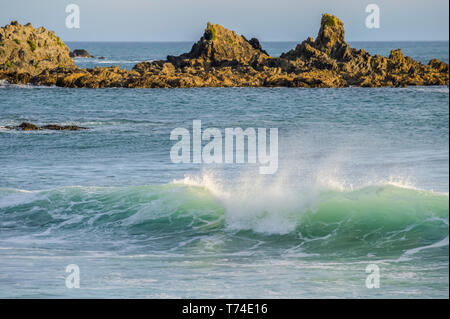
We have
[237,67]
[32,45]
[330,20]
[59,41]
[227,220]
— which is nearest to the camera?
[227,220]

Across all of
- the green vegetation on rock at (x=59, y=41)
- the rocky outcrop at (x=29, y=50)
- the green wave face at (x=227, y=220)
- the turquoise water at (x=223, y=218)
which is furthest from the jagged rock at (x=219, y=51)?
the green wave face at (x=227, y=220)

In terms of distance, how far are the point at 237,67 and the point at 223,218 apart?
53098 millimetres

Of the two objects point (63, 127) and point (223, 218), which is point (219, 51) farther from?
point (223, 218)

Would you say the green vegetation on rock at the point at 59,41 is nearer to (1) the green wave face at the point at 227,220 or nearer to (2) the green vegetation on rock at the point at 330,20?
(2) the green vegetation on rock at the point at 330,20

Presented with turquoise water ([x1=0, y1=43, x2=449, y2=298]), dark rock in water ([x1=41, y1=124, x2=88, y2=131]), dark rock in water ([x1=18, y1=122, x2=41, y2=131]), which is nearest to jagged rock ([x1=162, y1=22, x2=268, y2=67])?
dark rock in water ([x1=41, y1=124, x2=88, y2=131])

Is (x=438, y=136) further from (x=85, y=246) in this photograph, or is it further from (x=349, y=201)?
(x=85, y=246)

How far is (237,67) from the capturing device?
67.6 meters

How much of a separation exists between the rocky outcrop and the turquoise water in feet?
143

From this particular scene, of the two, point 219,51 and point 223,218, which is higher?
point 219,51

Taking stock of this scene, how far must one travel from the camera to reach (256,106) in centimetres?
4416

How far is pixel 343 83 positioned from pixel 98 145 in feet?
119

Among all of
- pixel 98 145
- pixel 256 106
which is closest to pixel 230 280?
pixel 98 145

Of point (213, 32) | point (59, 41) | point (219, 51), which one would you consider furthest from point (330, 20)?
point (59, 41)

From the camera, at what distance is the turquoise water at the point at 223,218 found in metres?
10.6
